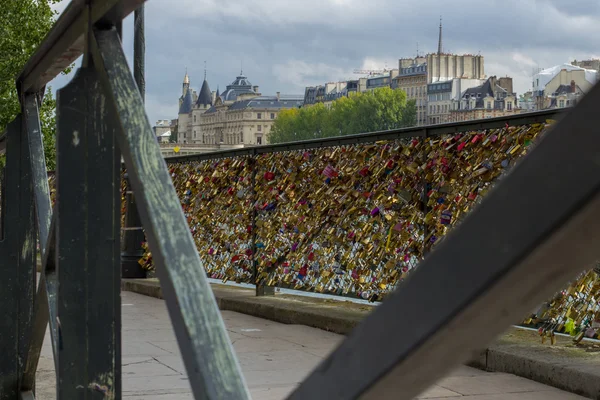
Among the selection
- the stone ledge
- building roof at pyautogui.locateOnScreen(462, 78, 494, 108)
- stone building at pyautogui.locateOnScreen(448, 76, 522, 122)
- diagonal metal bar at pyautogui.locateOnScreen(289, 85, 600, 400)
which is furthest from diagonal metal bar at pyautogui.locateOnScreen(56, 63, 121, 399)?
building roof at pyautogui.locateOnScreen(462, 78, 494, 108)

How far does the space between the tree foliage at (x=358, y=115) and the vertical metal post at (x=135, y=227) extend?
13611 centimetres

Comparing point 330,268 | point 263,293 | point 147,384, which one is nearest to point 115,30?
point 147,384

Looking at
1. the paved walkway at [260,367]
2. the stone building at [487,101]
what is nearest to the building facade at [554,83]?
the stone building at [487,101]

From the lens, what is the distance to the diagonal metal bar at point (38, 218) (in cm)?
218

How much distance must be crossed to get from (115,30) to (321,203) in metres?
6.46

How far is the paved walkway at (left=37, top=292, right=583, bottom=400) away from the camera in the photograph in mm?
4785

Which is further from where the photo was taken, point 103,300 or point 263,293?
point 263,293

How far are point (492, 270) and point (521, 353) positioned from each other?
190 inches

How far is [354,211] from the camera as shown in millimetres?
7496

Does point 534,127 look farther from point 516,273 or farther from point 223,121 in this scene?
point 223,121

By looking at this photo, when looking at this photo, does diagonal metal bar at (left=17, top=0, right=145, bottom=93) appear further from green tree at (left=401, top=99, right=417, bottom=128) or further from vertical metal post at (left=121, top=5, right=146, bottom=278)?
green tree at (left=401, top=99, right=417, bottom=128)

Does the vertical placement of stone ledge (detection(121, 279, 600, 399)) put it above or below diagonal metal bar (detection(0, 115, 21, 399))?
below

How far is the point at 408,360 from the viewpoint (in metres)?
0.70

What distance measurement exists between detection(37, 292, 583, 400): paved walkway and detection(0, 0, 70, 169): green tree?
70.3 ft
